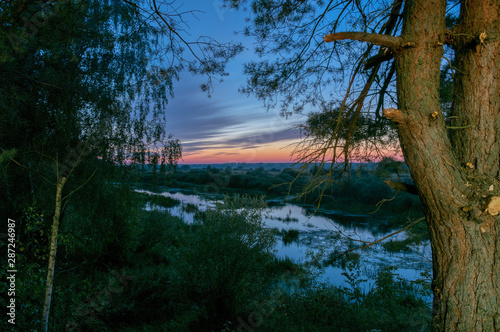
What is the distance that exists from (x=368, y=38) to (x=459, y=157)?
99cm

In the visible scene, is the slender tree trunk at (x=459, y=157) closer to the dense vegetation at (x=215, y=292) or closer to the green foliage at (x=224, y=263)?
the dense vegetation at (x=215, y=292)

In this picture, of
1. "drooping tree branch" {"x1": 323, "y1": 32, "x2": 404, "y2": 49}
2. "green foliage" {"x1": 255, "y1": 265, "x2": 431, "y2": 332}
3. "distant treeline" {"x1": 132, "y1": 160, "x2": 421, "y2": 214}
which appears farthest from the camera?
"green foliage" {"x1": 255, "y1": 265, "x2": 431, "y2": 332}

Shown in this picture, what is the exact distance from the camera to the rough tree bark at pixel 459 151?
162cm

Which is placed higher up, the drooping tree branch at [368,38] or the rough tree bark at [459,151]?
the drooping tree branch at [368,38]

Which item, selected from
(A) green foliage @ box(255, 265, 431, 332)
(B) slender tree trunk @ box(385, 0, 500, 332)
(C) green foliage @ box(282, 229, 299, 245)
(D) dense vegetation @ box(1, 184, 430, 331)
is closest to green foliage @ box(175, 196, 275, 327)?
(D) dense vegetation @ box(1, 184, 430, 331)

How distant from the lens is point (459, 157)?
1826mm

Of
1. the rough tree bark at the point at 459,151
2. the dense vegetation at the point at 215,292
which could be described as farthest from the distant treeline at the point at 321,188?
the dense vegetation at the point at 215,292

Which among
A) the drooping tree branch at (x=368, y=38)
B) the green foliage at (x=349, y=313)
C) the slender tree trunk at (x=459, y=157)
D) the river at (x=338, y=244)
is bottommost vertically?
the river at (x=338, y=244)

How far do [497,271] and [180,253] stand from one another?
5226mm

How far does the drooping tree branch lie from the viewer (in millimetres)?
1735

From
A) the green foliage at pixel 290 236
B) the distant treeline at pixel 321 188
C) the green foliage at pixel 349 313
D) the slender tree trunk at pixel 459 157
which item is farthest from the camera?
the green foliage at pixel 290 236

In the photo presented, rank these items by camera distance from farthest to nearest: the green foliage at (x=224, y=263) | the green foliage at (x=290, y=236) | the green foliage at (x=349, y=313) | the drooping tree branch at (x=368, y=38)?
the green foliage at (x=290, y=236) < the green foliage at (x=224, y=263) < the green foliage at (x=349, y=313) < the drooping tree branch at (x=368, y=38)

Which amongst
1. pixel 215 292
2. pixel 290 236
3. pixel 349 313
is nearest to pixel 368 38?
pixel 215 292

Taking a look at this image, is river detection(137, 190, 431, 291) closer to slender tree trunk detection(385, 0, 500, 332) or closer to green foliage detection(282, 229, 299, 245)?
green foliage detection(282, 229, 299, 245)
